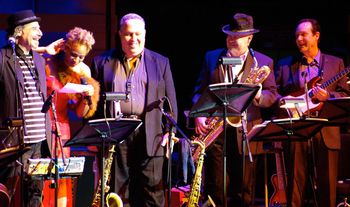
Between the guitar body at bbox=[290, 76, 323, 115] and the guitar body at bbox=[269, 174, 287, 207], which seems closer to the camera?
the guitar body at bbox=[290, 76, 323, 115]

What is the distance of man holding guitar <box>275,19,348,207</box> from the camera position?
712cm

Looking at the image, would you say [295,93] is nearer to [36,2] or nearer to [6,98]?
[6,98]

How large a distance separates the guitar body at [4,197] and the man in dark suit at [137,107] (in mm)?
1103

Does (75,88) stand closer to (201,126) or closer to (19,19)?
(19,19)

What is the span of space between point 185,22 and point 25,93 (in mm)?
3549

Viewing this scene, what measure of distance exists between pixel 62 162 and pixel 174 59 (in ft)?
11.9

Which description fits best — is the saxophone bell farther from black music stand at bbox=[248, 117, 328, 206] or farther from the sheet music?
black music stand at bbox=[248, 117, 328, 206]

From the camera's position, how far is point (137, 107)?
6.44 metres

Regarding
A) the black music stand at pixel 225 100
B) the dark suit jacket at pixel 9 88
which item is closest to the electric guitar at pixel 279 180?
the black music stand at pixel 225 100

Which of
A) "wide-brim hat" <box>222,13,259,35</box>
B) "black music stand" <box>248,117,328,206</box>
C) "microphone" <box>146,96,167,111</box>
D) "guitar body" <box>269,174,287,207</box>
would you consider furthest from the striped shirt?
"guitar body" <box>269,174,287,207</box>

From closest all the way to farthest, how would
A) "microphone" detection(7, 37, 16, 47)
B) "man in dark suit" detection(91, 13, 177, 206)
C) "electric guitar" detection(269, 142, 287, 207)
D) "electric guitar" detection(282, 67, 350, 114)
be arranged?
"microphone" detection(7, 37, 16, 47) → "man in dark suit" detection(91, 13, 177, 206) → "electric guitar" detection(282, 67, 350, 114) → "electric guitar" detection(269, 142, 287, 207)

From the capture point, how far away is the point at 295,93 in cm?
Answer: 726

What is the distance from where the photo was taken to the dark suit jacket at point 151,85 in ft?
21.1

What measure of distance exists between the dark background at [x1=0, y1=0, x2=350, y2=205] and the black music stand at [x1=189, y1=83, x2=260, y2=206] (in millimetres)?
3037
